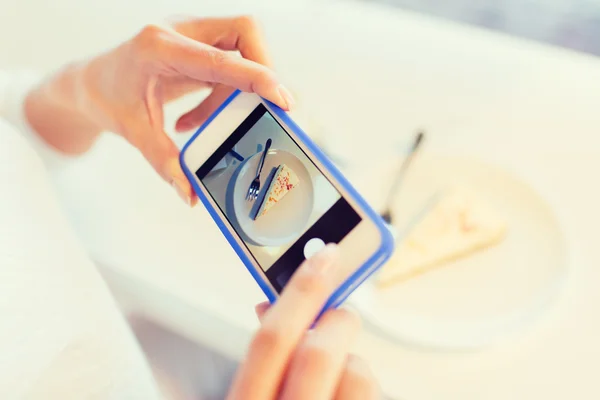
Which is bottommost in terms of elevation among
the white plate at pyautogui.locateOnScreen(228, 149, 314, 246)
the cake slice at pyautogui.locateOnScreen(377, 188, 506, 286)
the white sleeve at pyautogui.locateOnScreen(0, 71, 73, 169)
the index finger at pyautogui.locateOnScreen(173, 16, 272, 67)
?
the cake slice at pyautogui.locateOnScreen(377, 188, 506, 286)

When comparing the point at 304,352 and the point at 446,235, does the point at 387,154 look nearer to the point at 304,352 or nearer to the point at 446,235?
the point at 446,235

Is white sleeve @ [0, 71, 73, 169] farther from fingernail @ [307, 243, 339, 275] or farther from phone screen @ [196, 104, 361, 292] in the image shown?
fingernail @ [307, 243, 339, 275]

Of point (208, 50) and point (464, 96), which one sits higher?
point (208, 50)

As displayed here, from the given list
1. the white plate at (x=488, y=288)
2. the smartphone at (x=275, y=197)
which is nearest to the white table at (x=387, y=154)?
the white plate at (x=488, y=288)

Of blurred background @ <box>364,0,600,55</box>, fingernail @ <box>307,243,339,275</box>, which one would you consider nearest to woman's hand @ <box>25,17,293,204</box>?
fingernail @ <box>307,243,339,275</box>

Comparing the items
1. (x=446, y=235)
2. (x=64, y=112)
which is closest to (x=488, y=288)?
(x=446, y=235)

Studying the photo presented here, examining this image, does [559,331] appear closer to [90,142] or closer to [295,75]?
[295,75]

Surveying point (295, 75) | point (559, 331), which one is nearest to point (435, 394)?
point (559, 331)

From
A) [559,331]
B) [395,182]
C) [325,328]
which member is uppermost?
[325,328]
